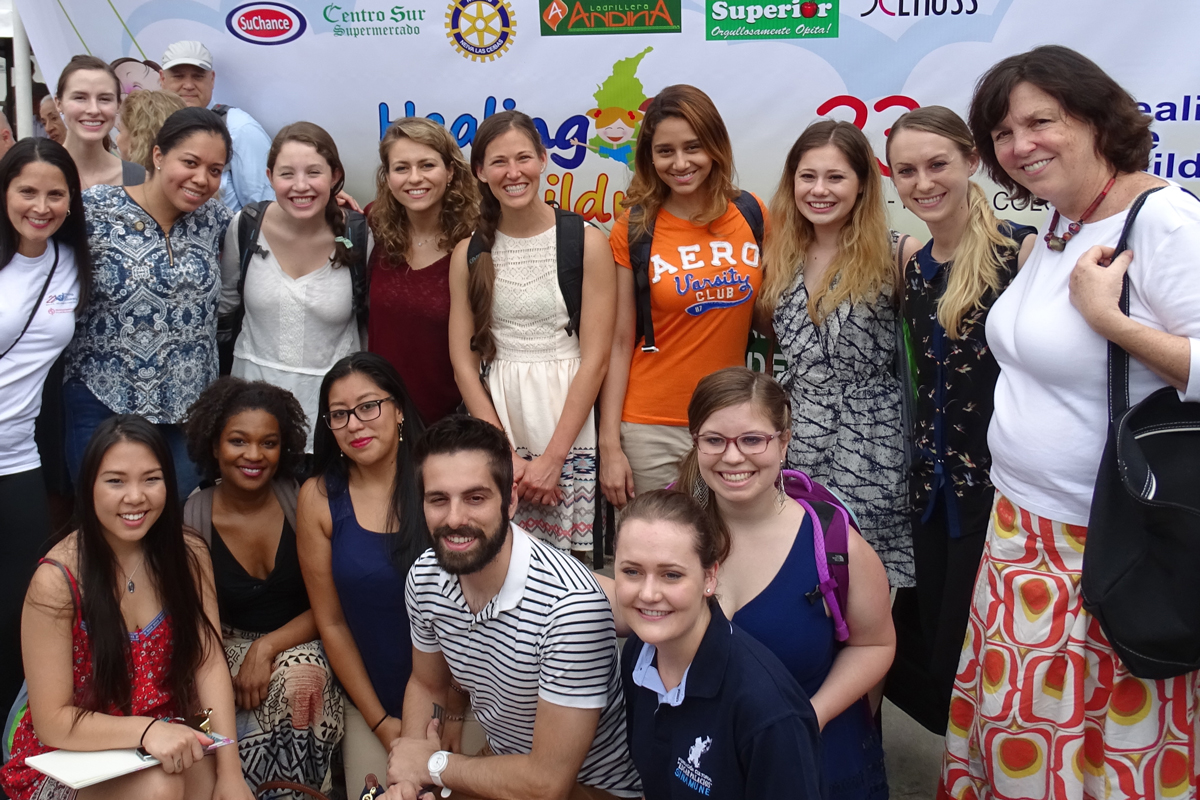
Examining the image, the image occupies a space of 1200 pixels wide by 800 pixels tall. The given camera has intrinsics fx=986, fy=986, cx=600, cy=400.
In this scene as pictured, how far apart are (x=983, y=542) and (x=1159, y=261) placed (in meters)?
0.93

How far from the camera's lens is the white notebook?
7.49 feet

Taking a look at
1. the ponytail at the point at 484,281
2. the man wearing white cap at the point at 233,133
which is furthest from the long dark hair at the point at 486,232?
the man wearing white cap at the point at 233,133

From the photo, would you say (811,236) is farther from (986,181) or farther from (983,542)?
A: (986,181)

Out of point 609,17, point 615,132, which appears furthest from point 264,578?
point 609,17

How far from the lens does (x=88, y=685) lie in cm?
248

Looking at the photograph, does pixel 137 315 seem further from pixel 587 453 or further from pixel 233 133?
pixel 587 453

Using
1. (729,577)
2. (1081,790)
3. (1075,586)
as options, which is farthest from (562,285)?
(1081,790)

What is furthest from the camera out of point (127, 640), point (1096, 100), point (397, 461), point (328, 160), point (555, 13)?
point (555, 13)

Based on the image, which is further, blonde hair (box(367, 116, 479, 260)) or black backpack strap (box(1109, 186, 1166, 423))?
blonde hair (box(367, 116, 479, 260))

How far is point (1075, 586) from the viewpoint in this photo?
2141 millimetres

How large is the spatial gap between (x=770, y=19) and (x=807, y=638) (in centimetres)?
255

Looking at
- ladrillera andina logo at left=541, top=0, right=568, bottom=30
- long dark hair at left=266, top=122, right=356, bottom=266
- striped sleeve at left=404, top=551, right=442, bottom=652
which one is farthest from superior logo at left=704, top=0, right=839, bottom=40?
striped sleeve at left=404, top=551, right=442, bottom=652

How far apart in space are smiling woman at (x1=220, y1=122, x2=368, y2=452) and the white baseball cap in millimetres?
1042

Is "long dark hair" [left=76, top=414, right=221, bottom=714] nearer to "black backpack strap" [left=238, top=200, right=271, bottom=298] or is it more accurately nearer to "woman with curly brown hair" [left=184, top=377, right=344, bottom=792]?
"woman with curly brown hair" [left=184, top=377, right=344, bottom=792]
